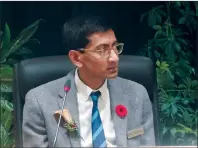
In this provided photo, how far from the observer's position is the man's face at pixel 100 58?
43.3 inches

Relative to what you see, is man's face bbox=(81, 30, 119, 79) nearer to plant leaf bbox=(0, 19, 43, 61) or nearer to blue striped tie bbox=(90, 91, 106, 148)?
blue striped tie bbox=(90, 91, 106, 148)

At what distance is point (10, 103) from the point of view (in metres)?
1.27

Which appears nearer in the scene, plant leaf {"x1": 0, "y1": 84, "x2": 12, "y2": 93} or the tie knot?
the tie knot

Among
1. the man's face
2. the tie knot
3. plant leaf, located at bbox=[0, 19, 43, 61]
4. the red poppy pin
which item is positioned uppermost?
plant leaf, located at bbox=[0, 19, 43, 61]

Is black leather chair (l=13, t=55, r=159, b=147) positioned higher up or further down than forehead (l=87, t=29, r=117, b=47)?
further down

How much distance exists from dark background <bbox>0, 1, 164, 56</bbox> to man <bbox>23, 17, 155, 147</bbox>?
0.08 metres

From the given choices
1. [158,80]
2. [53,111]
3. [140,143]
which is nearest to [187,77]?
[158,80]

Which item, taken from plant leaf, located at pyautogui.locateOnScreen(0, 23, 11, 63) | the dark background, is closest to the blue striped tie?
the dark background

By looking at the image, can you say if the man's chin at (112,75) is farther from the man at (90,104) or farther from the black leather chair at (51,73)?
the black leather chair at (51,73)

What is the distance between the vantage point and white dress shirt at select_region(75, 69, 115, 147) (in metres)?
1.09

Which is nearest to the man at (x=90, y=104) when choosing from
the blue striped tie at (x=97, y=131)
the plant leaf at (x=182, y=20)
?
the blue striped tie at (x=97, y=131)

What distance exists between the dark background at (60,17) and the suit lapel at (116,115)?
5.6 inches

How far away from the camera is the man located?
3.56ft

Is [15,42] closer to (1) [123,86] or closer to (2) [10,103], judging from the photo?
(2) [10,103]
